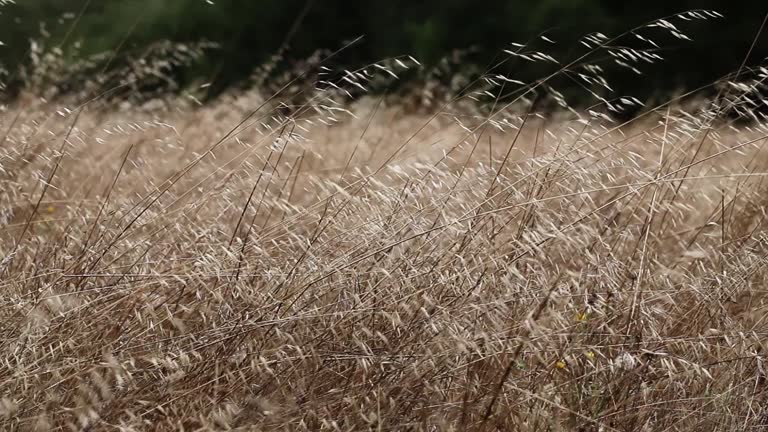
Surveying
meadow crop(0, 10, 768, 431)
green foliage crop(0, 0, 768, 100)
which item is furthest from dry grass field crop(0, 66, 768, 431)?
green foliage crop(0, 0, 768, 100)

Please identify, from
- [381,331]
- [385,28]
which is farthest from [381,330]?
[385,28]

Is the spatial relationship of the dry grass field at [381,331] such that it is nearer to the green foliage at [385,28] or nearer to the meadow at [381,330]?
the meadow at [381,330]

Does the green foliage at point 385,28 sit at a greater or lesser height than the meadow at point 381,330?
lesser

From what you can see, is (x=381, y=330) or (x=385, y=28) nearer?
(x=381, y=330)

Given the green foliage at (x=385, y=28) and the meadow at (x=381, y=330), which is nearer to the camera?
the meadow at (x=381, y=330)

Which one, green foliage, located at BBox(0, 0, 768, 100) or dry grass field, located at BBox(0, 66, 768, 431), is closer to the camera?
dry grass field, located at BBox(0, 66, 768, 431)

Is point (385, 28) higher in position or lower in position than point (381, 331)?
lower

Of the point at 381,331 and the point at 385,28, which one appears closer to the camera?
the point at 381,331

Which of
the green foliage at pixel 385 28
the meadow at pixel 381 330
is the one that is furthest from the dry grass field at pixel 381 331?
the green foliage at pixel 385 28

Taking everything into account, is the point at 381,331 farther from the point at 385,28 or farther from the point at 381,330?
the point at 385,28

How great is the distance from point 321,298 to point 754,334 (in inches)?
37.1

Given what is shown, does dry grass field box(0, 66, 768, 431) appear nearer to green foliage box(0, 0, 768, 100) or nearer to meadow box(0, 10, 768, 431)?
meadow box(0, 10, 768, 431)

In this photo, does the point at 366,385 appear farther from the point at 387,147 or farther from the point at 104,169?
the point at 387,147

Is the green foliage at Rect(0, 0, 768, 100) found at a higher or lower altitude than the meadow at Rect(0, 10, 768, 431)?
lower
